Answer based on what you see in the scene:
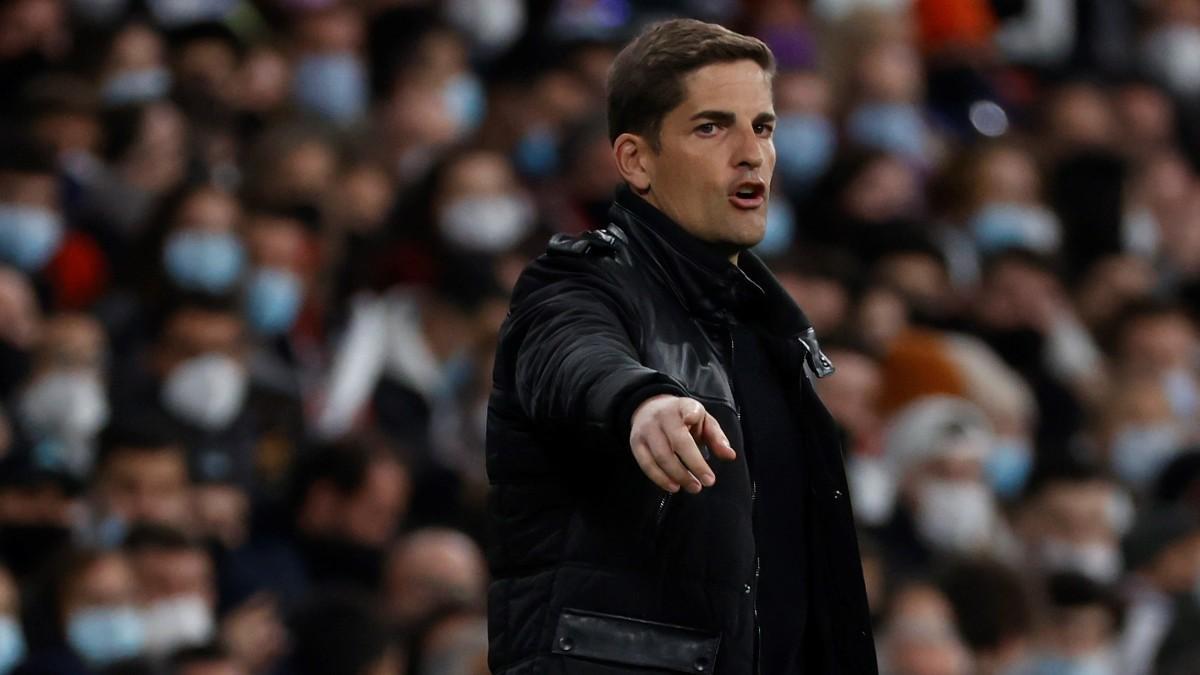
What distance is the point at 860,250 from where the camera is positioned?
11438 millimetres

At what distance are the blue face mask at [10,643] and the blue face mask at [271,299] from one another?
2.27m

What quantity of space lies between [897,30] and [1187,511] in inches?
132

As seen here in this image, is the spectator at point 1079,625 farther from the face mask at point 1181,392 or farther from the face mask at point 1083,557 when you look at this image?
the face mask at point 1181,392

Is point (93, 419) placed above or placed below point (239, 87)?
below

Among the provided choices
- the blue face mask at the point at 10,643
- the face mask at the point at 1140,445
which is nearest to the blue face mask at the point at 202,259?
the blue face mask at the point at 10,643

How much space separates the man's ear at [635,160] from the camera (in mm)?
4176

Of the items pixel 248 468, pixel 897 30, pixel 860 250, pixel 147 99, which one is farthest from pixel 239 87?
pixel 897 30

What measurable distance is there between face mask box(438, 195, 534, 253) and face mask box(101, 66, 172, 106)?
1143mm

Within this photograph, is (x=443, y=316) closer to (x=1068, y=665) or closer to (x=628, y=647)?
(x=1068, y=665)

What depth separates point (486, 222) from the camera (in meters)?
10.1

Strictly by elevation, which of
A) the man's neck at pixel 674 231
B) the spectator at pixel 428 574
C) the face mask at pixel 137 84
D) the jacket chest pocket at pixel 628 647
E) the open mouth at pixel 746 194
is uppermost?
the open mouth at pixel 746 194

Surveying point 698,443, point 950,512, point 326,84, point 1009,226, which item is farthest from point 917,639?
point 698,443

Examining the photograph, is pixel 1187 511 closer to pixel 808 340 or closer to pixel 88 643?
pixel 88 643

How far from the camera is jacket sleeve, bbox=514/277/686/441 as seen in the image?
11.9 feet
